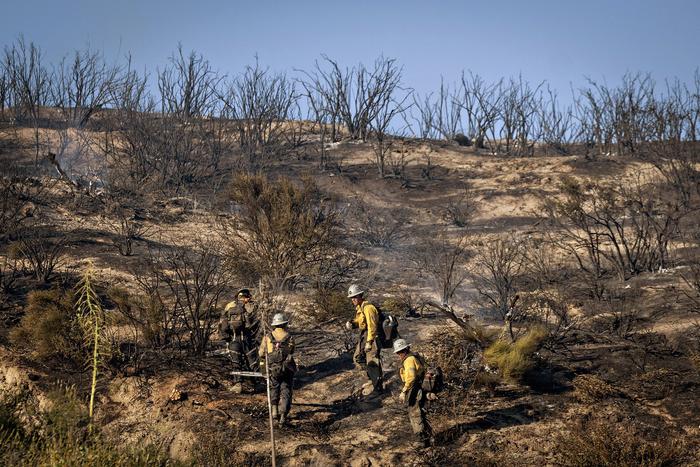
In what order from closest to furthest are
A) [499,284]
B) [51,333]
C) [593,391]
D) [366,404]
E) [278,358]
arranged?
[278,358] < [593,391] < [366,404] < [51,333] < [499,284]

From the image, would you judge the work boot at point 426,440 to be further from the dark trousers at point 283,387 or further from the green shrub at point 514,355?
the green shrub at point 514,355

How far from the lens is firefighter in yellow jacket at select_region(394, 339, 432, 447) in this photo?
7773mm

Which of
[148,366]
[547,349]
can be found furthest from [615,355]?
[148,366]

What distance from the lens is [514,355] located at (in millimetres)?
9469

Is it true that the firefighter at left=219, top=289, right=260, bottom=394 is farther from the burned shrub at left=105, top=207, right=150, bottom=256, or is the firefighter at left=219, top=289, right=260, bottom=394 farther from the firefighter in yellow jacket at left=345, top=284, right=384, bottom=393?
the burned shrub at left=105, top=207, right=150, bottom=256

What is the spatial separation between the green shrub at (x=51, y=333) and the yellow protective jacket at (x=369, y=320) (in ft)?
12.9

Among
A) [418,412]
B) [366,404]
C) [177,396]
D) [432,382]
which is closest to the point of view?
[432,382]

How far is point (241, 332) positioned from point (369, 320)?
187cm

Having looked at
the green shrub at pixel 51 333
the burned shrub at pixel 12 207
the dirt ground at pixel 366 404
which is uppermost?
the burned shrub at pixel 12 207

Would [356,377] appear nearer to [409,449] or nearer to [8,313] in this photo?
[409,449]

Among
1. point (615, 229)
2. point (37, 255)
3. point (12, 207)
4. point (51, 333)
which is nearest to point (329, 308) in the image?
point (51, 333)

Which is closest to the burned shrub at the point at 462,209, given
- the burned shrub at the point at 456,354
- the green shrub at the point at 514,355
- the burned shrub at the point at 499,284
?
the burned shrub at the point at 499,284

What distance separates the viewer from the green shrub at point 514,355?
371 inches

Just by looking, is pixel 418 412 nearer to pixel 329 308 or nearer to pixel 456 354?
pixel 456 354
